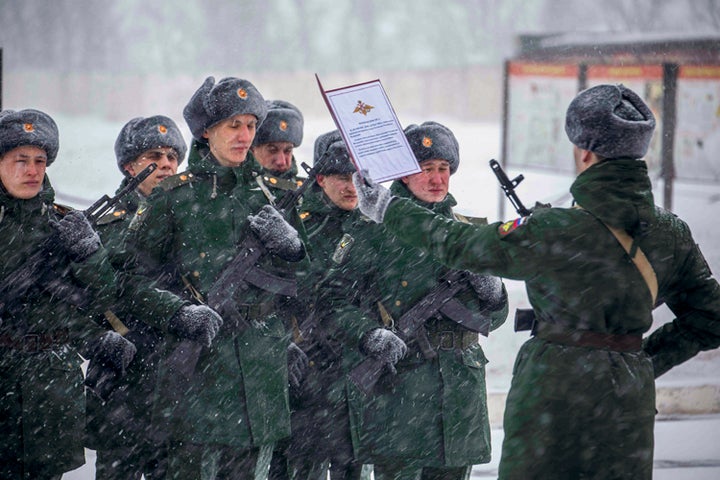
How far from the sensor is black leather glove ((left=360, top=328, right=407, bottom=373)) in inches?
188

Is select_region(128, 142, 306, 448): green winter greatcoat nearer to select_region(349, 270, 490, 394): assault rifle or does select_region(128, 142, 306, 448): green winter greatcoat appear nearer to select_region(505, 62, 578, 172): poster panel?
select_region(349, 270, 490, 394): assault rifle

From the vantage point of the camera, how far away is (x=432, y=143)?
500 centimetres

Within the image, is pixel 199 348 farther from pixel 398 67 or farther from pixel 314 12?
pixel 314 12

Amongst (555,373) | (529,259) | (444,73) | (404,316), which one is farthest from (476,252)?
(444,73)

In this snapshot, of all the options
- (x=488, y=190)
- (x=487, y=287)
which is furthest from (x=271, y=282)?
(x=488, y=190)

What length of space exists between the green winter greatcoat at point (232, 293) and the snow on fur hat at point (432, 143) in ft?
2.54

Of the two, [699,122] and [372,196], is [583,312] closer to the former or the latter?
[372,196]

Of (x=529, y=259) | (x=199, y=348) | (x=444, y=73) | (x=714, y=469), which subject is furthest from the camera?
(x=444, y=73)

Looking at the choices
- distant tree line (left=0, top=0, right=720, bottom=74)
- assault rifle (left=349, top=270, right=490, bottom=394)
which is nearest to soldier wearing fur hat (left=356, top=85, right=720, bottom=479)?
assault rifle (left=349, top=270, right=490, bottom=394)

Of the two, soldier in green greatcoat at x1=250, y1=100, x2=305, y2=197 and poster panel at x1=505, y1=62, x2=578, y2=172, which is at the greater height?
soldier in green greatcoat at x1=250, y1=100, x2=305, y2=197

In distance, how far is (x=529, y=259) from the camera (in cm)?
378

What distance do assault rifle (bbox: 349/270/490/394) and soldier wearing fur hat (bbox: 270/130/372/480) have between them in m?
0.28

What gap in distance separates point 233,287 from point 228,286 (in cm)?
2

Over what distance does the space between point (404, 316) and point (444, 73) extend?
33347 millimetres
